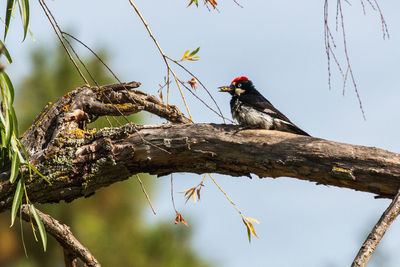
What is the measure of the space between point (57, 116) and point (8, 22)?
34.2 inches

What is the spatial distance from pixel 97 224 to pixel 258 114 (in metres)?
6.50

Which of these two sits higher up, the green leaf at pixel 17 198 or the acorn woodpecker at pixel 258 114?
the acorn woodpecker at pixel 258 114

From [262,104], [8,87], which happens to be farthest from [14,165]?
[262,104]

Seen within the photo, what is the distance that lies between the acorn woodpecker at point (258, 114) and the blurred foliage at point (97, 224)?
5522 millimetres

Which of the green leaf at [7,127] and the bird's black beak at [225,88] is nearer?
the green leaf at [7,127]

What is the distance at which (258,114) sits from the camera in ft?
13.3

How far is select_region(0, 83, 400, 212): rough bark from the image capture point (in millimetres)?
2820

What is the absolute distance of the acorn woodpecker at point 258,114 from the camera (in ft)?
13.1

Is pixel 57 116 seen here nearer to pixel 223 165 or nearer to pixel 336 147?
pixel 223 165

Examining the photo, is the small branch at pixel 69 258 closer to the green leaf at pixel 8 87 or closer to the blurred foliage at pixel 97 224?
the green leaf at pixel 8 87

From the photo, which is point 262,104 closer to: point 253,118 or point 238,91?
point 253,118

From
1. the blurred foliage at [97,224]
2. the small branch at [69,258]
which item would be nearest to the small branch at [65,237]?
the small branch at [69,258]

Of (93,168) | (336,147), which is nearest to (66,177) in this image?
(93,168)

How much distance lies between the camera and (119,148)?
3.12 metres
